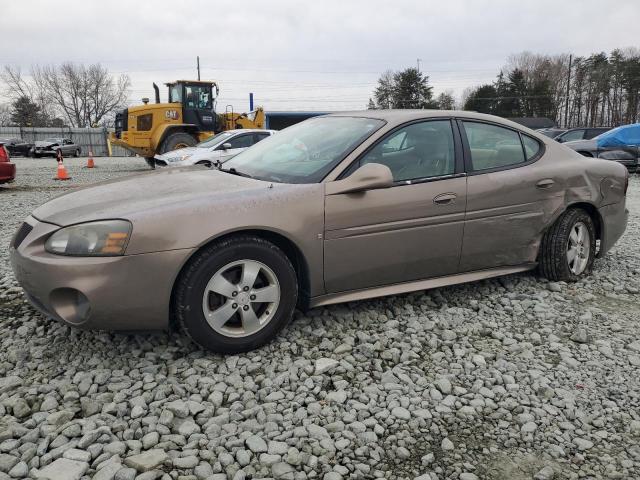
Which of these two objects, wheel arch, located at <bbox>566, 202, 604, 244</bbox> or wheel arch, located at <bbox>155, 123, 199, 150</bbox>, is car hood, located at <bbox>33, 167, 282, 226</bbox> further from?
wheel arch, located at <bbox>155, 123, 199, 150</bbox>

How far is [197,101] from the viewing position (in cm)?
1783

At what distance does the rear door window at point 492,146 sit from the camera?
3887mm

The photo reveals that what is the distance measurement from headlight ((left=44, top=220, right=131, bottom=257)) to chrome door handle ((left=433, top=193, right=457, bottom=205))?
2.00m

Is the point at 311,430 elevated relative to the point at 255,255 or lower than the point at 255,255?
lower

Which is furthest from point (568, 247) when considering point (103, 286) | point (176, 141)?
point (176, 141)

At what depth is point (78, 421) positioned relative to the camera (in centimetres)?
239

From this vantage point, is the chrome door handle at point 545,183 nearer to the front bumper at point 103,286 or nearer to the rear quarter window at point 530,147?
the rear quarter window at point 530,147

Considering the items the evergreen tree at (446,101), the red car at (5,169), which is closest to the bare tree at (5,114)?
the evergreen tree at (446,101)

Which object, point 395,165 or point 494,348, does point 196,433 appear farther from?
point 395,165

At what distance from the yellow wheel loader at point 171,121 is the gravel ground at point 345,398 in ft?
44.8

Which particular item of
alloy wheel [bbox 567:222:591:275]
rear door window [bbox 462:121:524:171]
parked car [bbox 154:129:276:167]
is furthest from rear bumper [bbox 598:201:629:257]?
parked car [bbox 154:129:276:167]

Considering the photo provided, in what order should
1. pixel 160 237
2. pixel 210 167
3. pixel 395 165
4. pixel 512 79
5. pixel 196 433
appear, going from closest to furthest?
1. pixel 196 433
2. pixel 160 237
3. pixel 395 165
4. pixel 210 167
5. pixel 512 79

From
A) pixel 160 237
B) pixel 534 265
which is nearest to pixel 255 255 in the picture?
pixel 160 237

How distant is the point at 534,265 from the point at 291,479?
2945 mm
